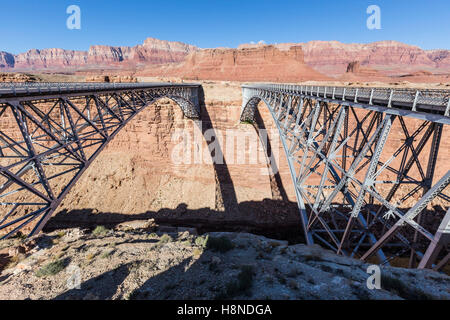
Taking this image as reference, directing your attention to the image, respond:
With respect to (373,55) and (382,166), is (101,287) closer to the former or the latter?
(382,166)

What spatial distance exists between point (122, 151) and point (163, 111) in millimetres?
8963

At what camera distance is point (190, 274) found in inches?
255

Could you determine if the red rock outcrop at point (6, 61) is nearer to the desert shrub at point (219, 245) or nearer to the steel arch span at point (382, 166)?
the steel arch span at point (382, 166)

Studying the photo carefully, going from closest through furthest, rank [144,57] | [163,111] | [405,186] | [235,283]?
[235,283] → [405,186] → [163,111] → [144,57]

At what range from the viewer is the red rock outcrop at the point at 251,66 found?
2601 inches

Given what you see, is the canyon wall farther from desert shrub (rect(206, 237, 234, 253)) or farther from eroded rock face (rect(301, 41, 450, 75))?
desert shrub (rect(206, 237, 234, 253))

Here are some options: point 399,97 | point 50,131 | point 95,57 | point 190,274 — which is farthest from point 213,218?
point 95,57

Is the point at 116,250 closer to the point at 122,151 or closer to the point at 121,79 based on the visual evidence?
the point at 122,151

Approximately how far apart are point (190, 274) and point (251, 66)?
246ft

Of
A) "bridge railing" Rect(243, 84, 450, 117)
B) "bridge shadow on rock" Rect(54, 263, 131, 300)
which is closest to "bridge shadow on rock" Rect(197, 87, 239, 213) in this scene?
"bridge railing" Rect(243, 84, 450, 117)

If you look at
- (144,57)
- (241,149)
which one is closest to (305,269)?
(241,149)

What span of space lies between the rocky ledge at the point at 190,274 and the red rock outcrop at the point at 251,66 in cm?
6577

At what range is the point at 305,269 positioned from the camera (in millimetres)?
6883

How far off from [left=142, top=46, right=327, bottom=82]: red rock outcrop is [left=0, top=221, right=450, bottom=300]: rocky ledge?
65768 millimetres
